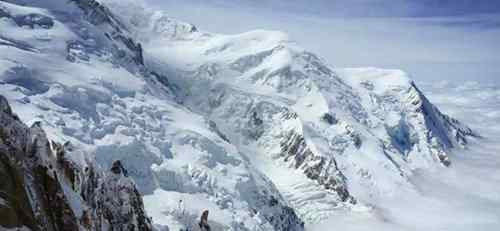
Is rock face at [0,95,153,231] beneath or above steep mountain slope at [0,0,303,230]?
above

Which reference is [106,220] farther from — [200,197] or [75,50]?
[75,50]

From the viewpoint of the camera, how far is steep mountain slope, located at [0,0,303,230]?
14850 cm

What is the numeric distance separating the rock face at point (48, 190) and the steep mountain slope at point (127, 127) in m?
80.2

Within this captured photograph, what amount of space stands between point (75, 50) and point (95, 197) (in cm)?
15573

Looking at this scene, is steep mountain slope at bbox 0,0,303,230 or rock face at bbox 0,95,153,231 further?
steep mountain slope at bbox 0,0,303,230

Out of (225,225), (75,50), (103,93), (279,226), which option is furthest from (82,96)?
(279,226)

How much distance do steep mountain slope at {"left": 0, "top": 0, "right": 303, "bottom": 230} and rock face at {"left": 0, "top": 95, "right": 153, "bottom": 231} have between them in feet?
263

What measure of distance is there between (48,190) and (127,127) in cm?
12729

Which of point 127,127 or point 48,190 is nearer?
point 48,190

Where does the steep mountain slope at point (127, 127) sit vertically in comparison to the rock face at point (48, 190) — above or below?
below

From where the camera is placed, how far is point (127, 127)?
165 metres

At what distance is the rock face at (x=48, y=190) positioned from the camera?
34.4 meters

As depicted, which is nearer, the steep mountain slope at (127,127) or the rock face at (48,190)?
the rock face at (48,190)

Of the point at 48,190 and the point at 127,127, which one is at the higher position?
the point at 48,190
